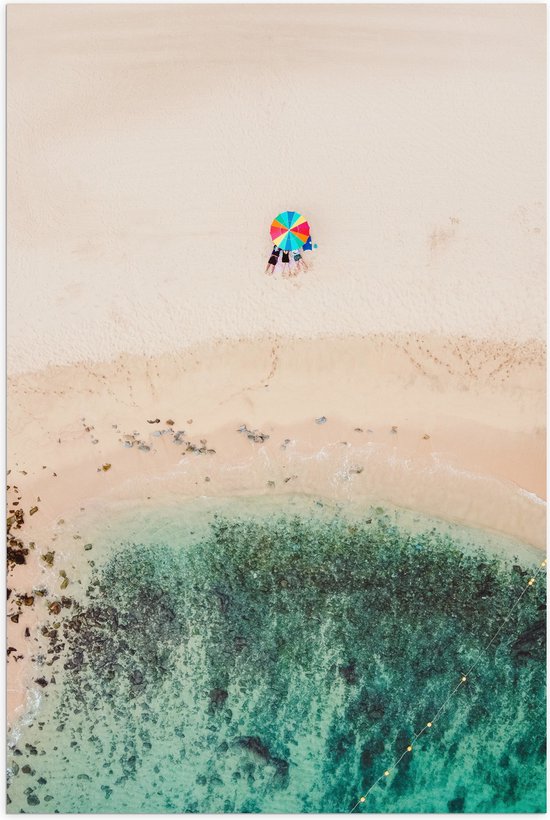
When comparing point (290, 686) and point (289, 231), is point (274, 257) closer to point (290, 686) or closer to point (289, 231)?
point (289, 231)

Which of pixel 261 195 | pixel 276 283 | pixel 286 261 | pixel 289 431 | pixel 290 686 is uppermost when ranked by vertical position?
pixel 261 195

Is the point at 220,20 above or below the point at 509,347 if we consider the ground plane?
above

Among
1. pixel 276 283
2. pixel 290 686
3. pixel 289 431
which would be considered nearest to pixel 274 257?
pixel 276 283

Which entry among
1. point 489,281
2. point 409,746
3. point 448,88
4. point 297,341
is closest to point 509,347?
point 489,281

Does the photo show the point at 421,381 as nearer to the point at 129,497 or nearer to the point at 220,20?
the point at 129,497

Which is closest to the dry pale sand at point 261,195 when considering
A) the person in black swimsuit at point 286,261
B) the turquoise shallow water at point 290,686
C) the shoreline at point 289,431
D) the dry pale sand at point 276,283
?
the dry pale sand at point 276,283

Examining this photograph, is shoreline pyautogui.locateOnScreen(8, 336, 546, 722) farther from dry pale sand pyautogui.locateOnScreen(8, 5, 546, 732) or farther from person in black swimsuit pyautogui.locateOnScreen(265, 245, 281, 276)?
person in black swimsuit pyautogui.locateOnScreen(265, 245, 281, 276)
